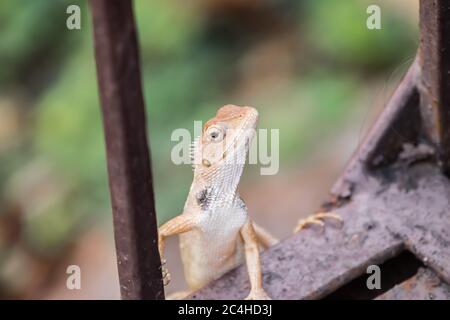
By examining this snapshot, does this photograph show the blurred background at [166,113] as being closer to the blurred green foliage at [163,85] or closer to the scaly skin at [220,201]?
the blurred green foliage at [163,85]

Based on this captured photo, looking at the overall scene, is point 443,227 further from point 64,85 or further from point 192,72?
point 64,85

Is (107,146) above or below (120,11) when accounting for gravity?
below

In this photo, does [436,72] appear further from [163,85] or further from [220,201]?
[163,85]

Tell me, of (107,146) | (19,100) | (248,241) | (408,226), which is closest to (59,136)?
(19,100)

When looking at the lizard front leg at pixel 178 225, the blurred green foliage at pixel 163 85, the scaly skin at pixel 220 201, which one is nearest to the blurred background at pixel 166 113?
the blurred green foliage at pixel 163 85

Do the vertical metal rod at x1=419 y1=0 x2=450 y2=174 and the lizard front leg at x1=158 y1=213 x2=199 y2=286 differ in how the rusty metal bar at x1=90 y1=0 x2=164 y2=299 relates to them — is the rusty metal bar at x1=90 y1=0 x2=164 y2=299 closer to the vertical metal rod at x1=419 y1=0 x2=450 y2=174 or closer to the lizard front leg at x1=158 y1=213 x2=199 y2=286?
the lizard front leg at x1=158 y1=213 x2=199 y2=286
